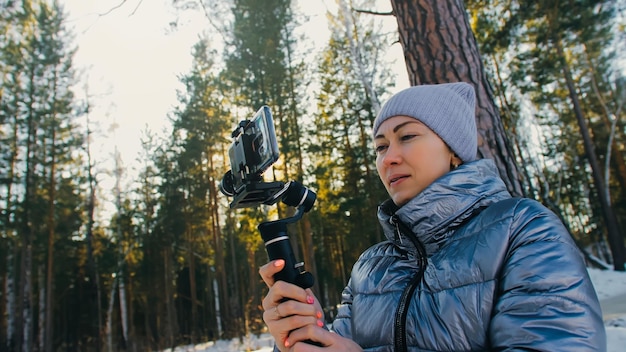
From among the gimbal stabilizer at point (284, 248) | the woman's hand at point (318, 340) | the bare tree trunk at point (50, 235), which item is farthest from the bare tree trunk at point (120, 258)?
the woman's hand at point (318, 340)

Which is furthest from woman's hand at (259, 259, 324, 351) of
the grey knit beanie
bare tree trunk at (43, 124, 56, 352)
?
bare tree trunk at (43, 124, 56, 352)

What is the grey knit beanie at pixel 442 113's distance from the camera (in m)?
1.39

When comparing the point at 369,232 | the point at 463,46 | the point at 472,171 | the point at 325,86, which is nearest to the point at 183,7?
the point at 463,46

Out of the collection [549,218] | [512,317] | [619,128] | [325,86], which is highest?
[325,86]

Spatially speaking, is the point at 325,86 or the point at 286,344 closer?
the point at 286,344

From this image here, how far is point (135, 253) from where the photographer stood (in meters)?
24.7

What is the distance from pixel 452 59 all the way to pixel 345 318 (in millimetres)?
1928

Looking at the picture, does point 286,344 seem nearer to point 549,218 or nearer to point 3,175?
point 549,218

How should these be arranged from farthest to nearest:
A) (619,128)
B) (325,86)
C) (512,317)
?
(619,128), (325,86), (512,317)

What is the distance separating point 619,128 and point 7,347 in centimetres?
3089

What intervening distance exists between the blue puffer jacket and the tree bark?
1427 mm

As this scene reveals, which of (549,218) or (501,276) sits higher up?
(549,218)

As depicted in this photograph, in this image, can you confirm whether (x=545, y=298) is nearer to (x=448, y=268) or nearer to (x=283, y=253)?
(x=448, y=268)

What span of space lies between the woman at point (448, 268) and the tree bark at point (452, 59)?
1.22 meters
